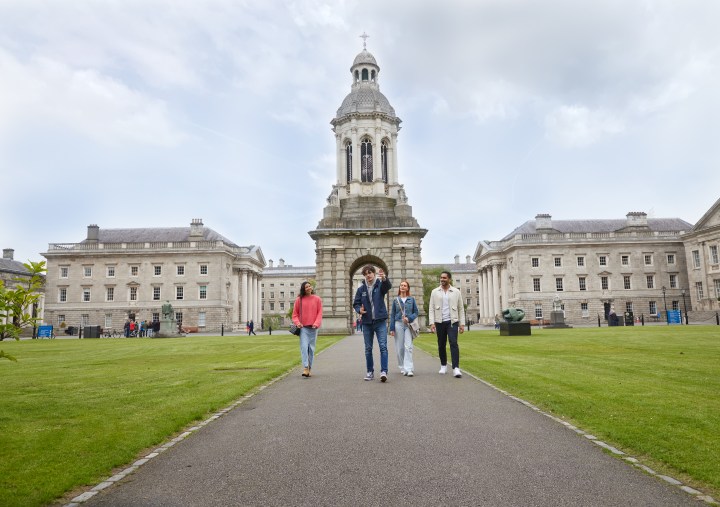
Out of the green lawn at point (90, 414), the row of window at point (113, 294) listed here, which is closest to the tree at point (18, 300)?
the green lawn at point (90, 414)

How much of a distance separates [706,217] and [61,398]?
6831 cm

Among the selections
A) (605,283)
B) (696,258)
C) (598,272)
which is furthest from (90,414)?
(696,258)

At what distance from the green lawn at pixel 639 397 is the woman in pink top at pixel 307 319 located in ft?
12.3

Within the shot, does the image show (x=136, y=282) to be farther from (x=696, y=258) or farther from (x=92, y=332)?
(x=696, y=258)

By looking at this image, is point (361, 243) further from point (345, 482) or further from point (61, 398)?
point (345, 482)

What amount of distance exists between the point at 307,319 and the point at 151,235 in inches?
2647

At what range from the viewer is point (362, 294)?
1164 centimetres

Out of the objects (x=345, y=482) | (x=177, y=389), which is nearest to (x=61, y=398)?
(x=177, y=389)

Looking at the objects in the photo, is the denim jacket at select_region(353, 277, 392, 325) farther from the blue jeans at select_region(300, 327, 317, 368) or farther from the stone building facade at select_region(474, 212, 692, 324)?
the stone building facade at select_region(474, 212, 692, 324)

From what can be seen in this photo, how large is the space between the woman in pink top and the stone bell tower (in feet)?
84.8

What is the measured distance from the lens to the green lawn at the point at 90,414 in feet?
15.5

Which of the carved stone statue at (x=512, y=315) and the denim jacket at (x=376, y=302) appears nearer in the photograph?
the denim jacket at (x=376, y=302)

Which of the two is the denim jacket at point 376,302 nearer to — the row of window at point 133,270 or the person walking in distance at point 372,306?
the person walking in distance at point 372,306

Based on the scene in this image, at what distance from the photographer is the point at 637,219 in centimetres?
7256
